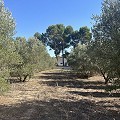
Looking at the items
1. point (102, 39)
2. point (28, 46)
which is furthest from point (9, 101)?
point (28, 46)

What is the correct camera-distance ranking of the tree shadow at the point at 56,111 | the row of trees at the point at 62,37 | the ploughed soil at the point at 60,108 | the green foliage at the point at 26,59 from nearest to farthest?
the tree shadow at the point at 56,111 → the ploughed soil at the point at 60,108 → the green foliage at the point at 26,59 → the row of trees at the point at 62,37

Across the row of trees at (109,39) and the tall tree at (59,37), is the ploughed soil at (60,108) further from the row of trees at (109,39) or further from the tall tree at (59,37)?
the tall tree at (59,37)

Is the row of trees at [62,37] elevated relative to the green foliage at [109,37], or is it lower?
elevated

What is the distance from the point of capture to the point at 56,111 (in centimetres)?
1512

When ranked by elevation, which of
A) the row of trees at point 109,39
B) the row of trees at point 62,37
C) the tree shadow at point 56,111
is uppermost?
the row of trees at point 62,37

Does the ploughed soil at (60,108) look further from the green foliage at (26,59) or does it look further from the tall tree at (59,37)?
the tall tree at (59,37)

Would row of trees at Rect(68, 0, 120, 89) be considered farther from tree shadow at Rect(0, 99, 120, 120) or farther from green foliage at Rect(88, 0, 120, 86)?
tree shadow at Rect(0, 99, 120, 120)

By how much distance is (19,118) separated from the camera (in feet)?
43.6

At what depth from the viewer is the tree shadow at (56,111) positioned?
539 inches

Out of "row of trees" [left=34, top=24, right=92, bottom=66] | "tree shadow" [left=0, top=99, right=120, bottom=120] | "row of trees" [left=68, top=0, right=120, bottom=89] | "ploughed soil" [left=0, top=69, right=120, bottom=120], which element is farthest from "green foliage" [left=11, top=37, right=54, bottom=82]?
"row of trees" [left=34, top=24, right=92, bottom=66]

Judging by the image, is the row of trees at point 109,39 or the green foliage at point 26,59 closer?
the row of trees at point 109,39

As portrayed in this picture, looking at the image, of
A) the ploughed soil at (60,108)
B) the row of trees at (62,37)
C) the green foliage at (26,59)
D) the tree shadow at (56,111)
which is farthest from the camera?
the row of trees at (62,37)

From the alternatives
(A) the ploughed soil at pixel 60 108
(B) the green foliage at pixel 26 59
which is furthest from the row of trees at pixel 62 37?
(A) the ploughed soil at pixel 60 108

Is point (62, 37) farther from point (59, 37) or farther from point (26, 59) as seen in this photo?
point (26, 59)
